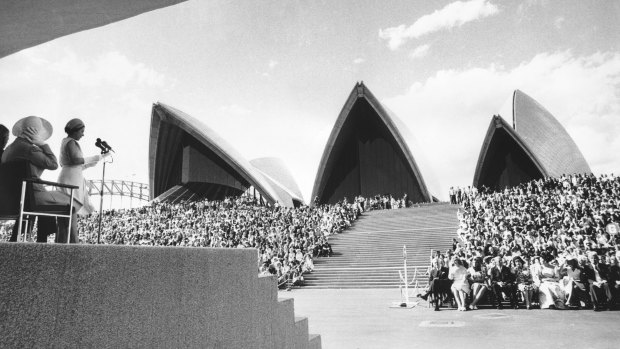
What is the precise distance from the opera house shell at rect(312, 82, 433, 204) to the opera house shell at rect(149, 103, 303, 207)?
645 cm

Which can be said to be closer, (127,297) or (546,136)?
(127,297)

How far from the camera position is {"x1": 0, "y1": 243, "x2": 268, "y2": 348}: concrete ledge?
1.44 meters

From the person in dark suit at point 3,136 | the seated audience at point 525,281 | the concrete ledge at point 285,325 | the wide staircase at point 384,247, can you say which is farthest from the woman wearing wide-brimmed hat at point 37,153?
the wide staircase at point 384,247

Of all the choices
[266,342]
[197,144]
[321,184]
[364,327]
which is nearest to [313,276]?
[364,327]

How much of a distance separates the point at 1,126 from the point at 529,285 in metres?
10.0

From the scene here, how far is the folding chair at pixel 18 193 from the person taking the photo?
2.62 meters

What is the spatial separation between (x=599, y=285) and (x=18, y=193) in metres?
10.1

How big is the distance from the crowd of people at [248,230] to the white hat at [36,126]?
519 inches

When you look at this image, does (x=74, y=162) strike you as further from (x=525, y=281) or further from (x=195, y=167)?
(x=195, y=167)

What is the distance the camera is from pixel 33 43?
12.4 feet

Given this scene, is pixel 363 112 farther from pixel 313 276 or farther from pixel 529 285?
pixel 529 285

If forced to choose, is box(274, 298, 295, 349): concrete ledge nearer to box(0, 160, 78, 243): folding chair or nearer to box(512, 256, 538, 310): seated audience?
box(0, 160, 78, 243): folding chair

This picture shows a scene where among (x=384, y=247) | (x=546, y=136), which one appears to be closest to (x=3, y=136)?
(x=384, y=247)

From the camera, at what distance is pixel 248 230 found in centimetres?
2256
